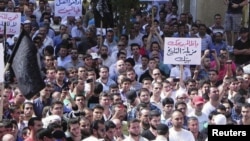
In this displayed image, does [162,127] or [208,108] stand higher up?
[162,127]

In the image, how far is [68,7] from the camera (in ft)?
57.6

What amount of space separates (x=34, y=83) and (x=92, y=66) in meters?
4.99

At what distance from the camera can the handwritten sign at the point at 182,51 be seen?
14.0 m

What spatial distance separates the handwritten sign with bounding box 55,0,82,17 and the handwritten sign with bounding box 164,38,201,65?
152 inches

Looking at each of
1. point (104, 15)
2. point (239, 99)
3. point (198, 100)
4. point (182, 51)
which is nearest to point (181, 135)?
point (198, 100)

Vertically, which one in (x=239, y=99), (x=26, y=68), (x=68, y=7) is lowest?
(x=239, y=99)

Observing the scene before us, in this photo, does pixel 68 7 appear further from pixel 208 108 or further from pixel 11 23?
pixel 208 108

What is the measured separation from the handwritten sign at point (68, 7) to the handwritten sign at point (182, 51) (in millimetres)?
3859

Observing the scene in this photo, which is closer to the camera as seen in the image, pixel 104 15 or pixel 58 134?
pixel 58 134

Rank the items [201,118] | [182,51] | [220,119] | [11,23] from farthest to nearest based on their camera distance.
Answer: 1. [11,23]
2. [182,51]
3. [201,118]
4. [220,119]

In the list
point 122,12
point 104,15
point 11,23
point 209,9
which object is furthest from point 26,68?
point 209,9

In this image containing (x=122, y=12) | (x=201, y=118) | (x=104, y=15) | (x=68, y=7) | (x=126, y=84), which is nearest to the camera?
(x=201, y=118)

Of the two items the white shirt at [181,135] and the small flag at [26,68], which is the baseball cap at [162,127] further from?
the small flag at [26,68]

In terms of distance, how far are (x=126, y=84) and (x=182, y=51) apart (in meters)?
1.27
